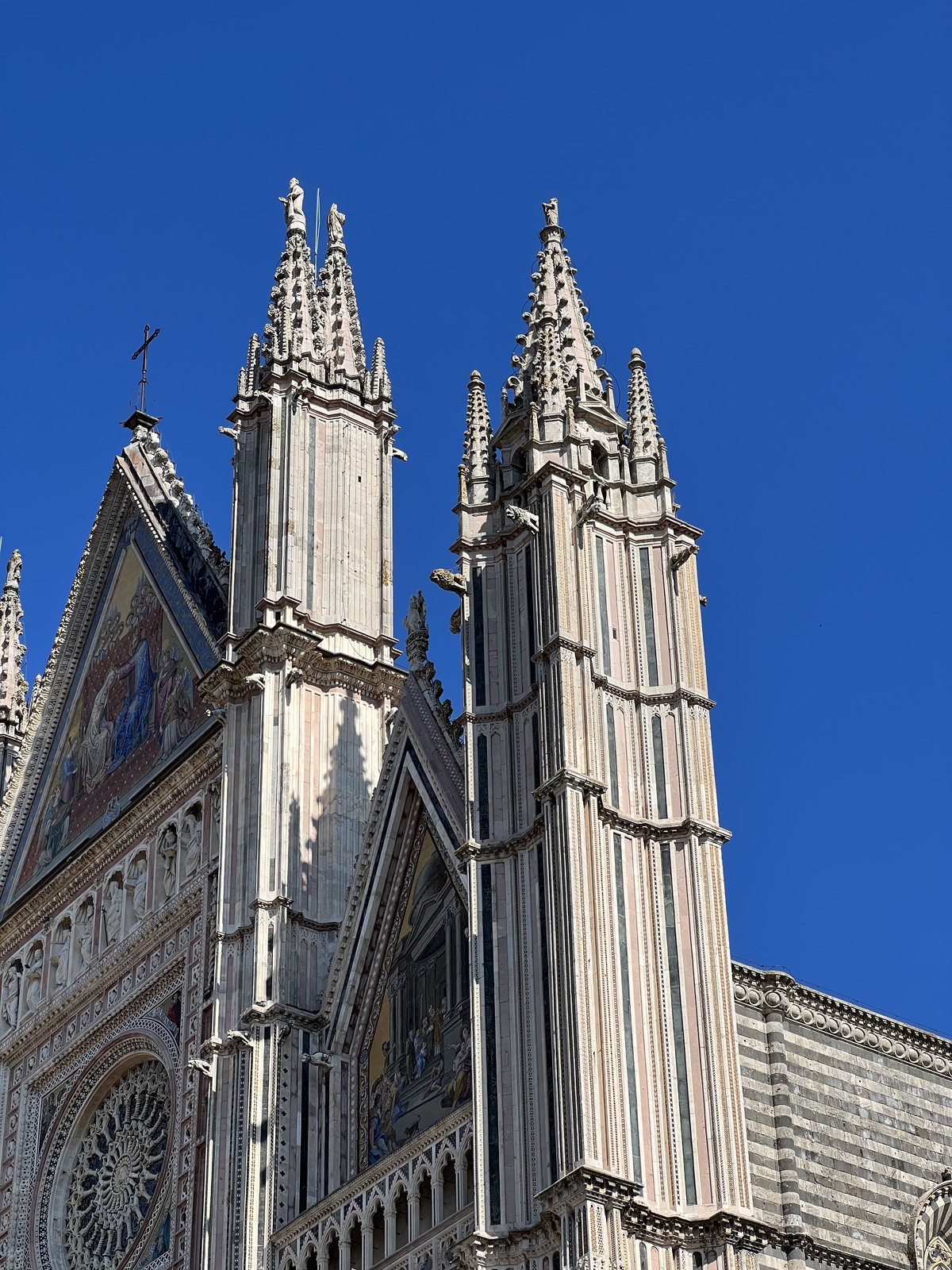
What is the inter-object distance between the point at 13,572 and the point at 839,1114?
20.7 metres

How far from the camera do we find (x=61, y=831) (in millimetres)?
33875

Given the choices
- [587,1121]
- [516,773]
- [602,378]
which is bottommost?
[587,1121]

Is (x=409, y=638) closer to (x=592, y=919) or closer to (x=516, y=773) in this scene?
(x=516, y=773)

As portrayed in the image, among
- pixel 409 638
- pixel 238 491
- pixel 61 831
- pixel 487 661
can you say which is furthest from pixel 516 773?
pixel 61 831

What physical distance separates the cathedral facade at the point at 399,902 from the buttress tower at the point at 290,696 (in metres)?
0.05

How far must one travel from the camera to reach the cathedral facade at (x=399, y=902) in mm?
21109

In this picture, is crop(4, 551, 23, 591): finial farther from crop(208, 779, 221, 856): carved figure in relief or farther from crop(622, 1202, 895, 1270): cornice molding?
crop(622, 1202, 895, 1270): cornice molding

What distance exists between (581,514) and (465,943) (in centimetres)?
450

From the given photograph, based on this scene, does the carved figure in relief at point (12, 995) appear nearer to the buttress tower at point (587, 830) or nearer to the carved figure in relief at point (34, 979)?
the carved figure in relief at point (34, 979)

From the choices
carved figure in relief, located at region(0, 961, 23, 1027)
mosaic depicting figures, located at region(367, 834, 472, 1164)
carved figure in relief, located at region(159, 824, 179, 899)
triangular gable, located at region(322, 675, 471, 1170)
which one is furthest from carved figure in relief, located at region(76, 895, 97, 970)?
mosaic depicting figures, located at region(367, 834, 472, 1164)

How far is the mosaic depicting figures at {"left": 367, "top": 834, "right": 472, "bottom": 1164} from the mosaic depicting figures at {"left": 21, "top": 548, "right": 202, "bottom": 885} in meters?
6.19

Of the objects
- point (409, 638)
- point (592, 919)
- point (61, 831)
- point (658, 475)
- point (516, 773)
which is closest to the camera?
point (592, 919)

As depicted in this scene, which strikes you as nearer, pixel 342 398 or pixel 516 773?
pixel 516 773

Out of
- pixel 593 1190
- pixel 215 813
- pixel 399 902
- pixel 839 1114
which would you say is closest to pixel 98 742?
pixel 215 813
